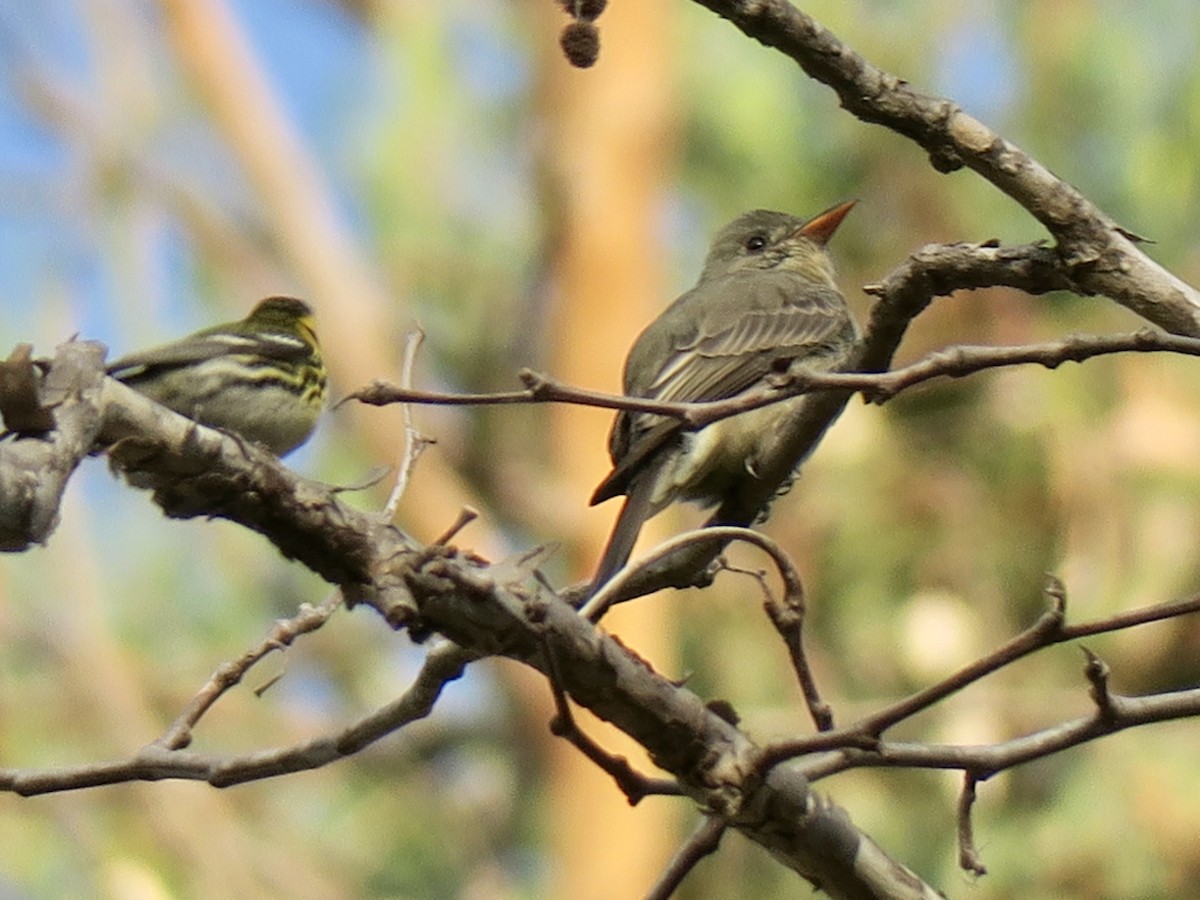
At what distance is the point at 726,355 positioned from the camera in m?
4.36

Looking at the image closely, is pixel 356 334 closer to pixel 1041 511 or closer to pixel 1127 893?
pixel 1041 511

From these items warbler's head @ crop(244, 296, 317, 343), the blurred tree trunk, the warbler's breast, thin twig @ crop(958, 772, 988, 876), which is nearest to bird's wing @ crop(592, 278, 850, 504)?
the warbler's breast

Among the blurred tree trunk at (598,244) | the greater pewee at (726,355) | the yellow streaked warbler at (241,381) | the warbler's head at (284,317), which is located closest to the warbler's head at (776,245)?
the greater pewee at (726,355)

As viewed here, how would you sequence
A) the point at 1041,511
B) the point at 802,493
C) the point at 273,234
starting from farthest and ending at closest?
the point at 273,234
the point at 802,493
the point at 1041,511

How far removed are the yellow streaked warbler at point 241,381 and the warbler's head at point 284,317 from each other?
44 centimetres

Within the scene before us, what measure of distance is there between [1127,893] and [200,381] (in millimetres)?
4343

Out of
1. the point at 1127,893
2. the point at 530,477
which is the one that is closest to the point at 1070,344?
the point at 1127,893

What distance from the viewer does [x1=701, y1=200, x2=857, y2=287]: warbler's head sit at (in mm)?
5172

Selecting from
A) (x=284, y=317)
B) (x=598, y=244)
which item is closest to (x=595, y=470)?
(x=598, y=244)

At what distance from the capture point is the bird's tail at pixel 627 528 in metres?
3.39

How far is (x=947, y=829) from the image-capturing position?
291 inches

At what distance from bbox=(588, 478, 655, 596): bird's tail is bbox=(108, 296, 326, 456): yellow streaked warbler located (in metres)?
0.93

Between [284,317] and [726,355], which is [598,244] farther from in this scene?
[726,355]

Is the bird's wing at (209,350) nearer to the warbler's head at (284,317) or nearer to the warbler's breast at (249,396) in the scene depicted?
the warbler's breast at (249,396)
